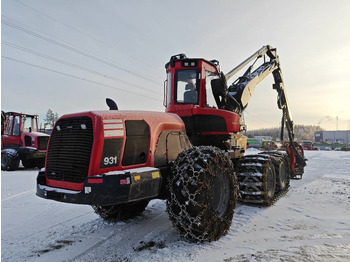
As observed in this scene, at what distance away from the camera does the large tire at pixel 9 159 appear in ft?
45.8

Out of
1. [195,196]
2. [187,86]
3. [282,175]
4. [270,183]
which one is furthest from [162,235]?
[282,175]

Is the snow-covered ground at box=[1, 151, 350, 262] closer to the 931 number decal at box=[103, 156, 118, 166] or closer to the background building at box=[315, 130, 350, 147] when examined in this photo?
the 931 number decal at box=[103, 156, 118, 166]

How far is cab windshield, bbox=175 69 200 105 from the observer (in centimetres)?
601

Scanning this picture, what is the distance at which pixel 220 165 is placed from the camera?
4469mm

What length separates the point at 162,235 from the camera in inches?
179

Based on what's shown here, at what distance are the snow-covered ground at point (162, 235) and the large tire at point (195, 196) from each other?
0.23 m

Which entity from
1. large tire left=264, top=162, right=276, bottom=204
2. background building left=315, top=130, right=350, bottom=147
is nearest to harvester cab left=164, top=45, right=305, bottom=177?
large tire left=264, top=162, right=276, bottom=204

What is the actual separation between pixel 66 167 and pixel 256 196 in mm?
4155

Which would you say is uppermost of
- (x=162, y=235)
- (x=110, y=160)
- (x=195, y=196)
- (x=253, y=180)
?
(x=110, y=160)

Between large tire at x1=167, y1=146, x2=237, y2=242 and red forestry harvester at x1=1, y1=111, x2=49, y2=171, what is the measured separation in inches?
478

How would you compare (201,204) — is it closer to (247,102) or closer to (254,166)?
(254,166)

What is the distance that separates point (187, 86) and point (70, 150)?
120 inches

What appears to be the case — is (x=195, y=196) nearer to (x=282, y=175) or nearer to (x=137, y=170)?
(x=137, y=170)

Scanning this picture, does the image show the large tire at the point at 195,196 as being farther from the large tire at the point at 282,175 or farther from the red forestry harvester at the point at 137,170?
Answer: the large tire at the point at 282,175
